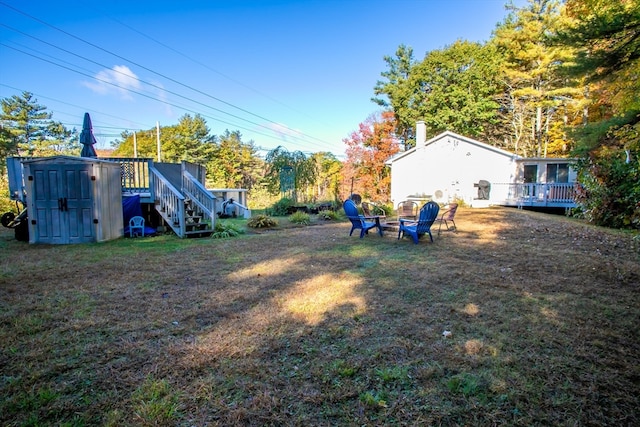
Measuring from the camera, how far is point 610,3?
899cm

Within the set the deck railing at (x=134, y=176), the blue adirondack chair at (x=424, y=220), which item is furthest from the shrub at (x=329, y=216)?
the deck railing at (x=134, y=176)

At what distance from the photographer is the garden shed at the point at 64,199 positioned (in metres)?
7.82

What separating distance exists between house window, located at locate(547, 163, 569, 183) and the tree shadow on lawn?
15165mm

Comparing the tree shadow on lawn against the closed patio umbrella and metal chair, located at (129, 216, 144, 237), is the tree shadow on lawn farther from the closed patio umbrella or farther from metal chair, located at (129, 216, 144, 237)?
the closed patio umbrella

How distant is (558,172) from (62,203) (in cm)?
2255

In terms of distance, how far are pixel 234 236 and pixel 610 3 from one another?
495 inches

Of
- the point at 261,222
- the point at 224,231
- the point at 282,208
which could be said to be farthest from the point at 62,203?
the point at 282,208

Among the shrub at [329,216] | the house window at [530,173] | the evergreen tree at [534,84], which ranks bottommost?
the shrub at [329,216]

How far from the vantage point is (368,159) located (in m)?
24.0

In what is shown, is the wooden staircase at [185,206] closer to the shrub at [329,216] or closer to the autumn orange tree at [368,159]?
the shrub at [329,216]

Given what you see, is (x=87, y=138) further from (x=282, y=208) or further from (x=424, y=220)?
(x=424, y=220)

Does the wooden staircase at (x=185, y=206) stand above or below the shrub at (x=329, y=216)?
above

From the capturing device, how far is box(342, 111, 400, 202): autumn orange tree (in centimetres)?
2388

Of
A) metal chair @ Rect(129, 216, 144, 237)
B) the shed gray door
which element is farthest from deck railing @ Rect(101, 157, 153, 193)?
the shed gray door
